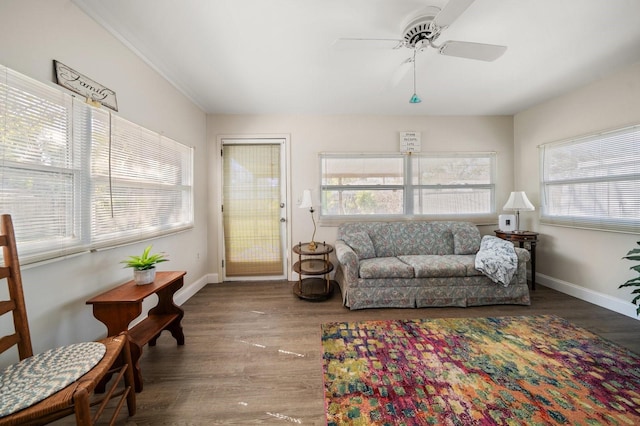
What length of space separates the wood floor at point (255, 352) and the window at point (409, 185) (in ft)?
4.37

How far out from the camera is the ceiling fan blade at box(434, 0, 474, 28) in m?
1.27

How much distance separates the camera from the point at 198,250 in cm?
316

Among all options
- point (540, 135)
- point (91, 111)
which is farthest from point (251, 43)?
point (540, 135)

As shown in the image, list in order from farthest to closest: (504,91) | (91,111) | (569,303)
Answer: (504,91) < (569,303) < (91,111)

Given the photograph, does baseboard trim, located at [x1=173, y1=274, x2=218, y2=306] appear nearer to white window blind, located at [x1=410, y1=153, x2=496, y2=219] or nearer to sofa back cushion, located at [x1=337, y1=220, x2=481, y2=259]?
sofa back cushion, located at [x1=337, y1=220, x2=481, y2=259]

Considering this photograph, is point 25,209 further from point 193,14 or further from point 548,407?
point 548,407

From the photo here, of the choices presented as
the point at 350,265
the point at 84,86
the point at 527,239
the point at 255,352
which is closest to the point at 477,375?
the point at 350,265

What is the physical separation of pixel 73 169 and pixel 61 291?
0.79 metres

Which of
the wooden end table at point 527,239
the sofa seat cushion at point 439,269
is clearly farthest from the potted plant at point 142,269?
the wooden end table at point 527,239

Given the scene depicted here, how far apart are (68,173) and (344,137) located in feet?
9.91

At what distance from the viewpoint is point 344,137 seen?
11.5 ft

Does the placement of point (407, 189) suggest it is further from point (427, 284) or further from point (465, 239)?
point (427, 284)

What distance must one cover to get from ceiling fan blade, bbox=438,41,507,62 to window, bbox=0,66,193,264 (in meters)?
2.61

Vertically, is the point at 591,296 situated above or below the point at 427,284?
below
